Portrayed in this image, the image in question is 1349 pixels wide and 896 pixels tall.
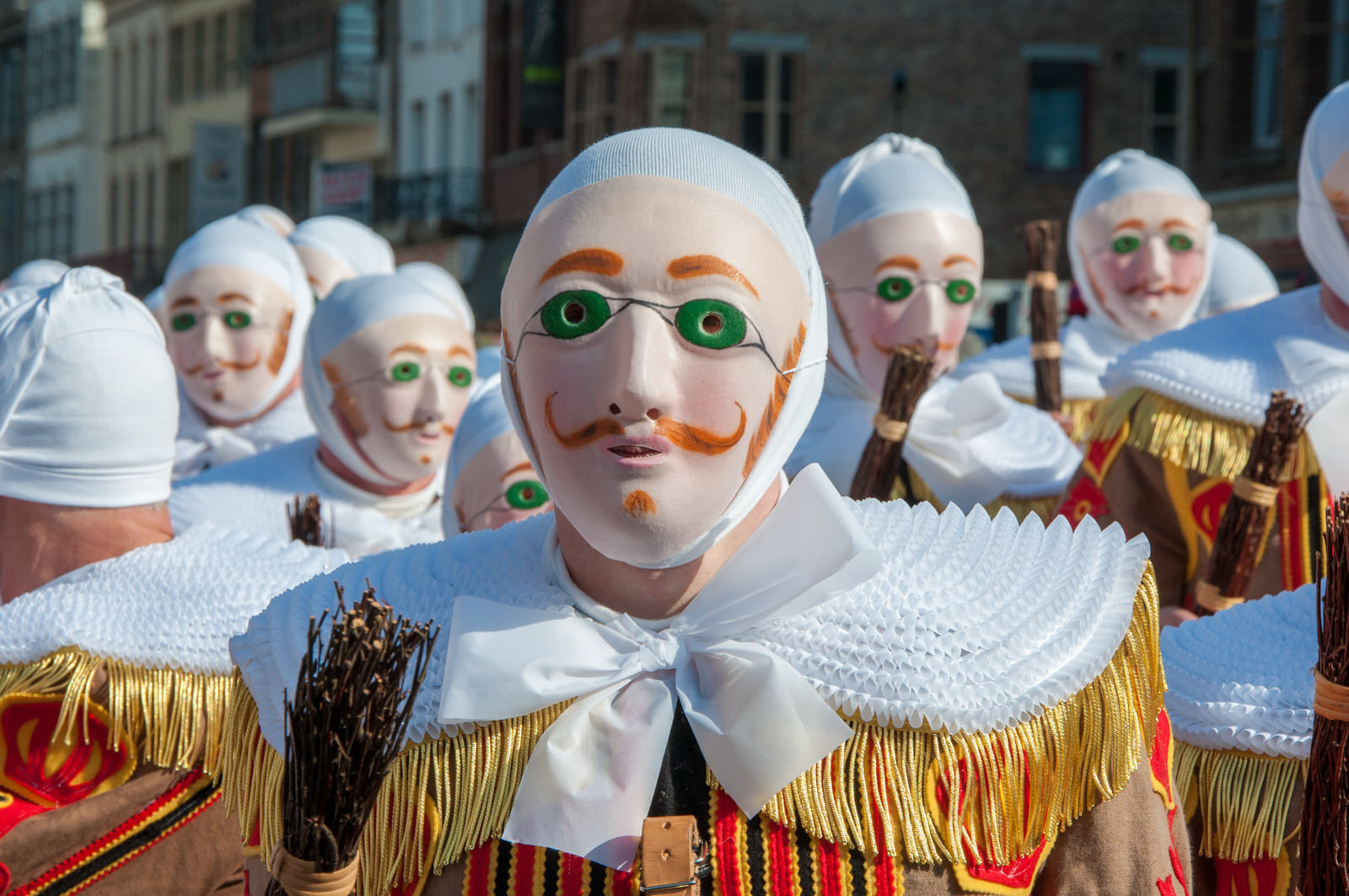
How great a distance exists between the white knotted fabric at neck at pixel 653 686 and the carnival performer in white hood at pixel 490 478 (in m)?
2.28

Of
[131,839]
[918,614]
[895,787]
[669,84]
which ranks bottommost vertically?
[131,839]

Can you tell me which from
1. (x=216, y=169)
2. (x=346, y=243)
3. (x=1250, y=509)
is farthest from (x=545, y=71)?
(x=1250, y=509)

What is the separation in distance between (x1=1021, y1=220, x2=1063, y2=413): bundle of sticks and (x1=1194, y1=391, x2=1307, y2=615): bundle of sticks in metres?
2.68

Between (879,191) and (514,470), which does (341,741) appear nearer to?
(514,470)

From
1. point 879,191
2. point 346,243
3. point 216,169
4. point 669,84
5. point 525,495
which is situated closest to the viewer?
point 525,495

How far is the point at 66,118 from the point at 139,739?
4851 centimetres

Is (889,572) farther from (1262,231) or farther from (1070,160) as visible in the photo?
(1070,160)

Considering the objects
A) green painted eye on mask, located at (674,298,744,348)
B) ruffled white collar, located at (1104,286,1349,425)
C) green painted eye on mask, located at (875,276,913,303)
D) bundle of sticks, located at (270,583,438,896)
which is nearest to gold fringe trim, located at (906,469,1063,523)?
green painted eye on mask, located at (875,276,913,303)

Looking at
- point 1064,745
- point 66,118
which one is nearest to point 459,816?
point 1064,745

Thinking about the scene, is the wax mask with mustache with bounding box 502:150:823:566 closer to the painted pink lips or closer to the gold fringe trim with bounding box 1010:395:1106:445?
the painted pink lips

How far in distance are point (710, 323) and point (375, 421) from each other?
3.79 metres

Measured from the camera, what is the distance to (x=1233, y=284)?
802cm

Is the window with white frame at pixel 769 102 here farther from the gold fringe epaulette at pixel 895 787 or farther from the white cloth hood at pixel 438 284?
the gold fringe epaulette at pixel 895 787

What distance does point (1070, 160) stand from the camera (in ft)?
88.6
